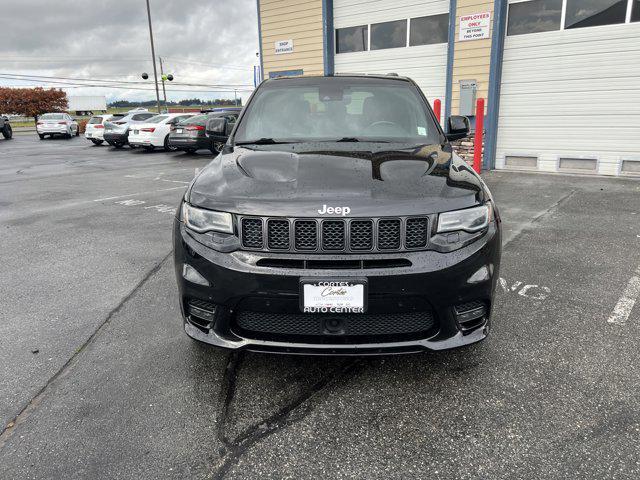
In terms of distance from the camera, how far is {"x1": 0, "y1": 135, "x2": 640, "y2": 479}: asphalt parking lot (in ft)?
6.68

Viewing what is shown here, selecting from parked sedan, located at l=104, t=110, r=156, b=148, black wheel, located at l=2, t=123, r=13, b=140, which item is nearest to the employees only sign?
parked sedan, located at l=104, t=110, r=156, b=148

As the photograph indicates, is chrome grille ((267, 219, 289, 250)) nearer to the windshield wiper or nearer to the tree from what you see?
the windshield wiper

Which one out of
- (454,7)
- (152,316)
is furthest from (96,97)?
(152,316)

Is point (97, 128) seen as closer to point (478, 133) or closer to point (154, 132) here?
point (154, 132)

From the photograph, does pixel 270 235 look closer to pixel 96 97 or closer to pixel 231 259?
pixel 231 259

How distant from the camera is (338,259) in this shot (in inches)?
87.2

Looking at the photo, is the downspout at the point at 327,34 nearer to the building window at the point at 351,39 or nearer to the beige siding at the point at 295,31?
the beige siding at the point at 295,31

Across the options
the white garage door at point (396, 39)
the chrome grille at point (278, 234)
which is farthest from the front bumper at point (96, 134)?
the chrome grille at point (278, 234)

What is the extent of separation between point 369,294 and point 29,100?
2723 inches

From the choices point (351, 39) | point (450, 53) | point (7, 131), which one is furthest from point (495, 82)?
point (7, 131)

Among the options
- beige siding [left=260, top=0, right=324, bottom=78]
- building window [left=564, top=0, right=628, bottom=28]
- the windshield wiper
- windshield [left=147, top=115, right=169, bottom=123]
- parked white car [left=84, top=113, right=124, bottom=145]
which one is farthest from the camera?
parked white car [left=84, top=113, right=124, bottom=145]

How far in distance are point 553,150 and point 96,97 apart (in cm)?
7579

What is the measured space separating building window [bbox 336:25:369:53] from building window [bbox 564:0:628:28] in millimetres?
5162

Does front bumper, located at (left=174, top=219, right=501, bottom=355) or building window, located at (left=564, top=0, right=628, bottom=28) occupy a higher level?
building window, located at (left=564, top=0, right=628, bottom=28)
